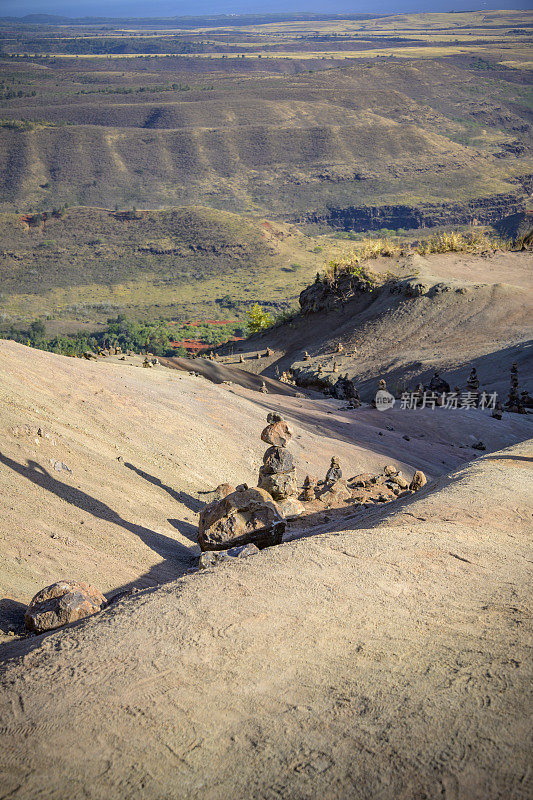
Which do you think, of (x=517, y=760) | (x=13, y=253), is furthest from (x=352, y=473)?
(x=13, y=253)

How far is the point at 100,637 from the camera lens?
16.0 ft

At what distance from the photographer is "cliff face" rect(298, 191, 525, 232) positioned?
78.3 m

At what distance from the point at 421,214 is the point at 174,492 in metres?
75.2

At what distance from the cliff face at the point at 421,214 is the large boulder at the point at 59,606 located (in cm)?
7724

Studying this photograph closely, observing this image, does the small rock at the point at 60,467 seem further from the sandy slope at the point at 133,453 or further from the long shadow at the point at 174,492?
the long shadow at the point at 174,492

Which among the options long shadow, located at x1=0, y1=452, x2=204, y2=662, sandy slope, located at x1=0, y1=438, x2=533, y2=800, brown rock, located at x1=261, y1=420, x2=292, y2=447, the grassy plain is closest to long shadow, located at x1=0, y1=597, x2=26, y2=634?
sandy slope, located at x1=0, y1=438, x2=533, y2=800

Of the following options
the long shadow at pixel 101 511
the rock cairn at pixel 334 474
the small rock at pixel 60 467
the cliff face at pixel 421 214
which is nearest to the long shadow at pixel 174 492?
the small rock at pixel 60 467

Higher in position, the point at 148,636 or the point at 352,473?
the point at 148,636

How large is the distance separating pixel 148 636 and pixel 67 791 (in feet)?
4.44

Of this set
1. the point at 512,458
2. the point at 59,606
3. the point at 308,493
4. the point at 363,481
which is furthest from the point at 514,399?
the point at 59,606

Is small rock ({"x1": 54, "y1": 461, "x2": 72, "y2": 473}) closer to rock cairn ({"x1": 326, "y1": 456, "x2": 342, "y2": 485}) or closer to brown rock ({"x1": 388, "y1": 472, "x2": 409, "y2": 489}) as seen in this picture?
rock cairn ({"x1": 326, "y1": 456, "x2": 342, "y2": 485})

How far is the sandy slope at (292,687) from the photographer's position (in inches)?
142

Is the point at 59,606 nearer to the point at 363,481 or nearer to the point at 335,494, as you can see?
the point at 335,494

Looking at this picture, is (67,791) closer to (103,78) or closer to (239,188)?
(239,188)
